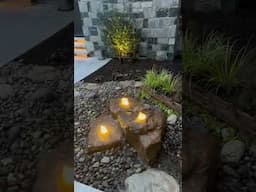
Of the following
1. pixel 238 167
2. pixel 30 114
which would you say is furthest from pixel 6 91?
pixel 238 167

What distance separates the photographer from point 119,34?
0.96m

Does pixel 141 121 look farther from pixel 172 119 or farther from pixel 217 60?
pixel 217 60

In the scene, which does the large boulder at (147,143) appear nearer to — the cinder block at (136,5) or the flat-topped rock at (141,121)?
the flat-topped rock at (141,121)

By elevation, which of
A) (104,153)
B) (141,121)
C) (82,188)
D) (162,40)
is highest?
(162,40)

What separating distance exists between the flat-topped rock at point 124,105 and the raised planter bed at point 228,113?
0.68 feet

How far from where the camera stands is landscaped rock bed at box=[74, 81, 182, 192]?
39.5 inches

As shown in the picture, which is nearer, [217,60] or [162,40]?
[217,60]

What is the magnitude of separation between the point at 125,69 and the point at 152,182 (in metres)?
0.35

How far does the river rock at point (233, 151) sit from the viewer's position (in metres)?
0.86

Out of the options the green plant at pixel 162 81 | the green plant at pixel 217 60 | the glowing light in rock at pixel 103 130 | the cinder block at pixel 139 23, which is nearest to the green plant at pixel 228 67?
the green plant at pixel 217 60

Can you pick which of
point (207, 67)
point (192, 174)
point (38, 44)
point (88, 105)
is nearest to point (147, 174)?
point (192, 174)

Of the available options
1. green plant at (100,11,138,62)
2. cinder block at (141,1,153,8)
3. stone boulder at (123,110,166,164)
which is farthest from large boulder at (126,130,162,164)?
cinder block at (141,1,153,8)

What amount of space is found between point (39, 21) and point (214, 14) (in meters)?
0.46

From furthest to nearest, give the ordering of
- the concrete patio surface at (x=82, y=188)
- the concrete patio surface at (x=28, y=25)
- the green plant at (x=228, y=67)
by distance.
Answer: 1. the concrete patio surface at (x=82, y=188)
2. the concrete patio surface at (x=28, y=25)
3. the green plant at (x=228, y=67)
